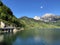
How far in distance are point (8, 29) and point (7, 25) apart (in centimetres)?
1079

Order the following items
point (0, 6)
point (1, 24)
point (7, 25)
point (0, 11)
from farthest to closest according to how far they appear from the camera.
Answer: point (0, 6)
point (0, 11)
point (7, 25)
point (1, 24)

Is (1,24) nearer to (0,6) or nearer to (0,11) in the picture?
(0,11)

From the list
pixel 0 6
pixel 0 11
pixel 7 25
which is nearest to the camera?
pixel 7 25

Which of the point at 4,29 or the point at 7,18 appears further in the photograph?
the point at 7,18

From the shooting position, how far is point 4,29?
150875 millimetres

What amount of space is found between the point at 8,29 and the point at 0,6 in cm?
4601

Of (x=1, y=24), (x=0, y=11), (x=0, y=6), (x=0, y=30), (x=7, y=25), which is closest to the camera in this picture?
(x=0, y=30)

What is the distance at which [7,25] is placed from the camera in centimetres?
16525

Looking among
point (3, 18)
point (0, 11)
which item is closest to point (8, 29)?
point (3, 18)

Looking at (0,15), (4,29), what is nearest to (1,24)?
(4,29)

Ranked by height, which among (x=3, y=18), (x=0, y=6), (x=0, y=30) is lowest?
(x=0, y=30)

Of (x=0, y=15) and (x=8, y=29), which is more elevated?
(x=0, y=15)

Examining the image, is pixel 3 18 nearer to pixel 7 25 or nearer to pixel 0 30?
pixel 7 25

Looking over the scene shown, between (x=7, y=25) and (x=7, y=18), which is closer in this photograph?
(x=7, y=25)
